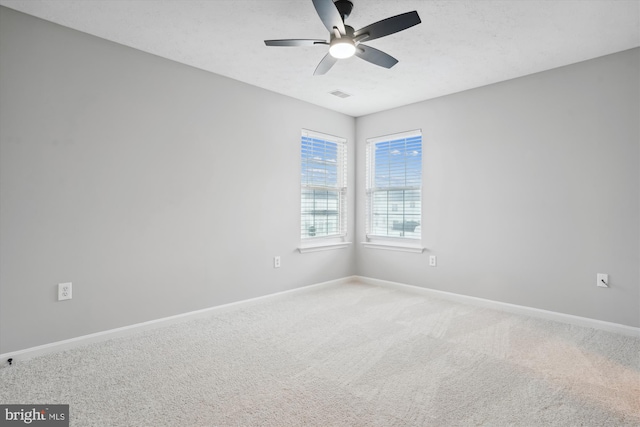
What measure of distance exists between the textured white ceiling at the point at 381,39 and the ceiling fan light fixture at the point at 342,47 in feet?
0.96

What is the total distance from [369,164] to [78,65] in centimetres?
359

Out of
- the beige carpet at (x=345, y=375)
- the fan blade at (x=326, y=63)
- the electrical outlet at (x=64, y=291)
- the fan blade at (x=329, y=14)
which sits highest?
the fan blade at (x=329, y=14)

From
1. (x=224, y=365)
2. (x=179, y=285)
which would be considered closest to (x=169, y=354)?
(x=224, y=365)

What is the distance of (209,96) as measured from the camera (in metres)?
3.54

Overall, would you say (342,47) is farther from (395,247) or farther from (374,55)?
(395,247)

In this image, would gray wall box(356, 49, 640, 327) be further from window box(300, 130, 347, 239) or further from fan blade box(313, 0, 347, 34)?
fan blade box(313, 0, 347, 34)

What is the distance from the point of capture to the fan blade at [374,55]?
2.51 meters

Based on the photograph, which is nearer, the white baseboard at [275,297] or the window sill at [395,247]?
the white baseboard at [275,297]

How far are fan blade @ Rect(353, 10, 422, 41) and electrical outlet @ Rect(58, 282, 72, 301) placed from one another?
9.49ft

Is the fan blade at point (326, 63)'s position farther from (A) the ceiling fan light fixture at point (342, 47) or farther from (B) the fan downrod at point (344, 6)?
(B) the fan downrod at point (344, 6)

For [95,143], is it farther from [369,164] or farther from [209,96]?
[369,164]

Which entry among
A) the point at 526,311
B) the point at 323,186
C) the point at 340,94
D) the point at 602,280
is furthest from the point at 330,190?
the point at 602,280

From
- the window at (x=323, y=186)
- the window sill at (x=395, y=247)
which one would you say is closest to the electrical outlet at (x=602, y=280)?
the window sill at (x=395, y=247)

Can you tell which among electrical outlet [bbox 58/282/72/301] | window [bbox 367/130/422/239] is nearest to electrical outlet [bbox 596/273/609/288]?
window [bbox 367/130/422/239]
